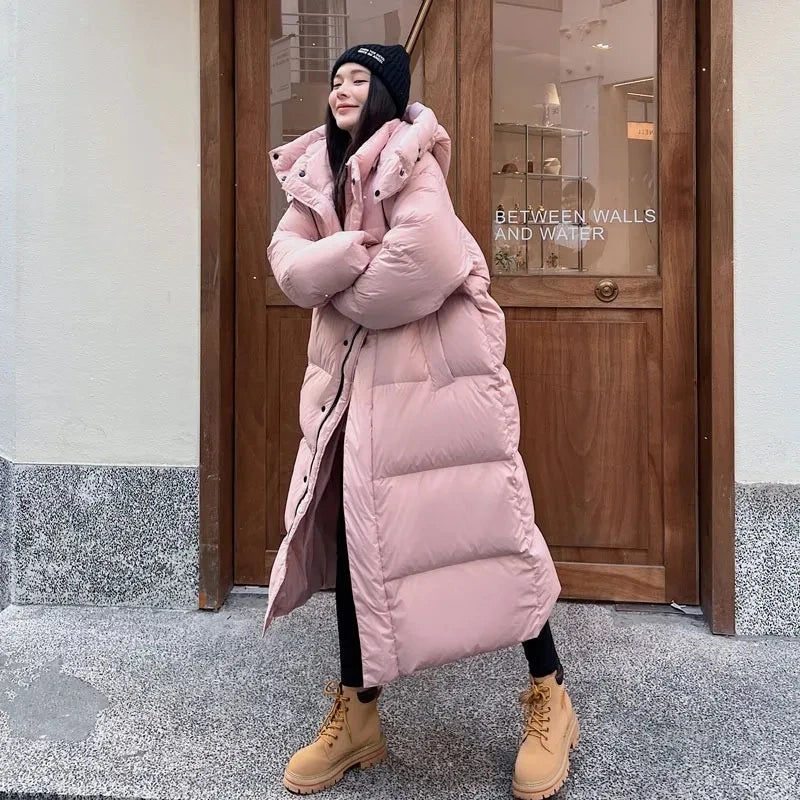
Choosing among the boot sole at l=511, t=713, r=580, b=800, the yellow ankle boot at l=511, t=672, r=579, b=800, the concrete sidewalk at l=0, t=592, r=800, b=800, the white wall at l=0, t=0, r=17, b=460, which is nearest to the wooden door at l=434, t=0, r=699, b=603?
the concrete sidewalk at l=0, t=592, r=800, b=800

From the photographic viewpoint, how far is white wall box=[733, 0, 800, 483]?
9.07 ft

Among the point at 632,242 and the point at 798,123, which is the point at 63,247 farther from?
Result: the point at 798,123

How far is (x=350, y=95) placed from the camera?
191cm

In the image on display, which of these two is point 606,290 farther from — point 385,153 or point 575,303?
point 385,153

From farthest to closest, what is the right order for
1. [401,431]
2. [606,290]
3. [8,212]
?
1. [8,212]
2. [606,290]
3. [401,431]

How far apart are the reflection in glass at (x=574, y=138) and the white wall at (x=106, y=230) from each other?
1.29 meters

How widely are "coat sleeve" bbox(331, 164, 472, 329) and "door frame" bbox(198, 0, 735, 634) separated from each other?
1340mm

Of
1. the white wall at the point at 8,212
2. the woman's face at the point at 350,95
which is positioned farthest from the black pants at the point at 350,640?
the white wall at the point at 8,212

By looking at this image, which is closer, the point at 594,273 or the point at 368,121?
the point at 368,121

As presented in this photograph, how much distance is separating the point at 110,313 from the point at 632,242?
2.19 m

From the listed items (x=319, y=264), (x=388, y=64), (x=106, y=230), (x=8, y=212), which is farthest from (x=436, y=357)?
(x=8, y=212)

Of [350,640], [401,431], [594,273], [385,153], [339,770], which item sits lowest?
[339,770]

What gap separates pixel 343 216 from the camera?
1.93 meters

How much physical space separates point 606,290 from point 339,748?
2.02 metres
